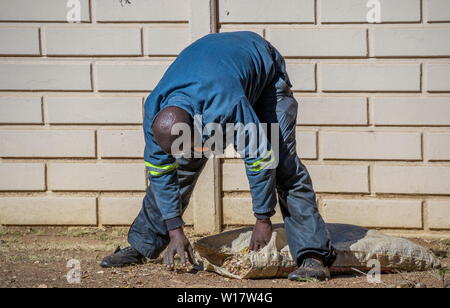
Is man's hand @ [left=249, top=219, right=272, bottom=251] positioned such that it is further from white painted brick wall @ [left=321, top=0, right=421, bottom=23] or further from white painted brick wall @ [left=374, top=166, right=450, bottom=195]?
white painted brick wall @ [left=321, top=0, right=421, bottom=23]

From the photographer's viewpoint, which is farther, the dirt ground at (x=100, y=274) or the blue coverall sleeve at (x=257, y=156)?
the dirt ground at (x=100, y=274)

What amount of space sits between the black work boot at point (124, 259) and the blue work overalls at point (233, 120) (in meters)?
0.09

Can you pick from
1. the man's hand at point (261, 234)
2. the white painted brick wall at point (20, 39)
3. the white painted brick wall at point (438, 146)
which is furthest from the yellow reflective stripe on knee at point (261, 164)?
the white painted brick wall at point (20, 39)

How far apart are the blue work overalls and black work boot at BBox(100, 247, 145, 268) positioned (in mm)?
94

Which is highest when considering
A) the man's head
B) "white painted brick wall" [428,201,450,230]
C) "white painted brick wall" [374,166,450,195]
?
the man's head

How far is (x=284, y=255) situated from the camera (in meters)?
5.10

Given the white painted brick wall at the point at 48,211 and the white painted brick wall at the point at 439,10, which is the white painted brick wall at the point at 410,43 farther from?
the white painted brick wall at the point at 48,211

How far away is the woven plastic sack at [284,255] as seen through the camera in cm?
503

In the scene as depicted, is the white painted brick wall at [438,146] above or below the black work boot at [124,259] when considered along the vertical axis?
above

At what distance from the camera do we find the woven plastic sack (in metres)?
5.03

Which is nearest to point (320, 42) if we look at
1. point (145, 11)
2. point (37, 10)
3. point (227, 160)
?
point (227, 160)

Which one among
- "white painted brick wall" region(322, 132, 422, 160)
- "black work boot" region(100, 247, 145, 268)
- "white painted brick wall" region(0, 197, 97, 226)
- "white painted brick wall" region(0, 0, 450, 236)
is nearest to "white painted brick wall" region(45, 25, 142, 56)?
"white painted brick wall" region(0, 0, 450, 236)

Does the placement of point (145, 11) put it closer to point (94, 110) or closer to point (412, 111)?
point (94, 110)

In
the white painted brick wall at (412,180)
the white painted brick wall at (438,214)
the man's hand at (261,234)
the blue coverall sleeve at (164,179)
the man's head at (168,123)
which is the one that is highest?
the man's head at (168,123)
